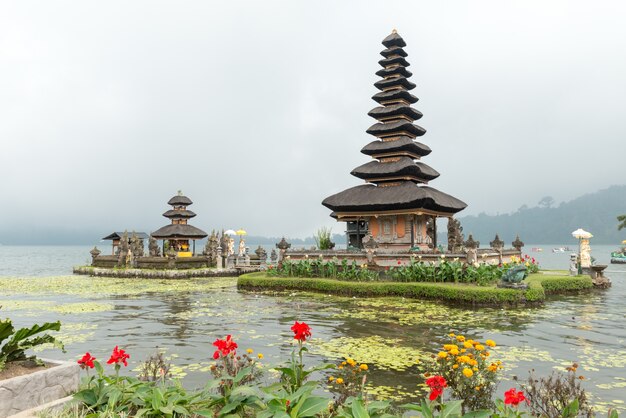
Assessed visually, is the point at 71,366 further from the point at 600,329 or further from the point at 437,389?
the point at 600,329

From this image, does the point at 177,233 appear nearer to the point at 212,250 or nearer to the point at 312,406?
the point at 212,250

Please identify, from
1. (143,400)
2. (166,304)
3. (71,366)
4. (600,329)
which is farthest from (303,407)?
(166,304)

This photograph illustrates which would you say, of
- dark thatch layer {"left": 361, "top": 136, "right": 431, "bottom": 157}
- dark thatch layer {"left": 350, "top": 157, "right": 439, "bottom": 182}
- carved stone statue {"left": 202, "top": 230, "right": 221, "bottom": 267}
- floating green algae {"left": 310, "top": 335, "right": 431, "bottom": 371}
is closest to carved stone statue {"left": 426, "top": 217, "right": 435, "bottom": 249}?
dark thatch layer {"left": 350, "top": 157, "right": 439, "bottom": 182}

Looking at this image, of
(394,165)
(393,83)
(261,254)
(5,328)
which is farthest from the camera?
(261,254)

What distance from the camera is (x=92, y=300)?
21453 millimetres

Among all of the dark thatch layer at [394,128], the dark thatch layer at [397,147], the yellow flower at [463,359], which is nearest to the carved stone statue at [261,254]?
the dark thatch layer at [397,147]

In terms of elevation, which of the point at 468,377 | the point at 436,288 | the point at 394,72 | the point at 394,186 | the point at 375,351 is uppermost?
the point at 394,72

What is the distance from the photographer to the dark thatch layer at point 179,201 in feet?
158

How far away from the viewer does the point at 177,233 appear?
45781 mm

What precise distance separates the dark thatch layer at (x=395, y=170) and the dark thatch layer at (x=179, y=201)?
23.0 m

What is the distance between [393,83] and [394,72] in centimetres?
121

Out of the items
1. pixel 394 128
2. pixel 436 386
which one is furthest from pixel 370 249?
pixel 436 386

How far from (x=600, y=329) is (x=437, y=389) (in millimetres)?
12328

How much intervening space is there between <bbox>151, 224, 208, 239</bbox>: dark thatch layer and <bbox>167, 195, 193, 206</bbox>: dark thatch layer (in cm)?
285
